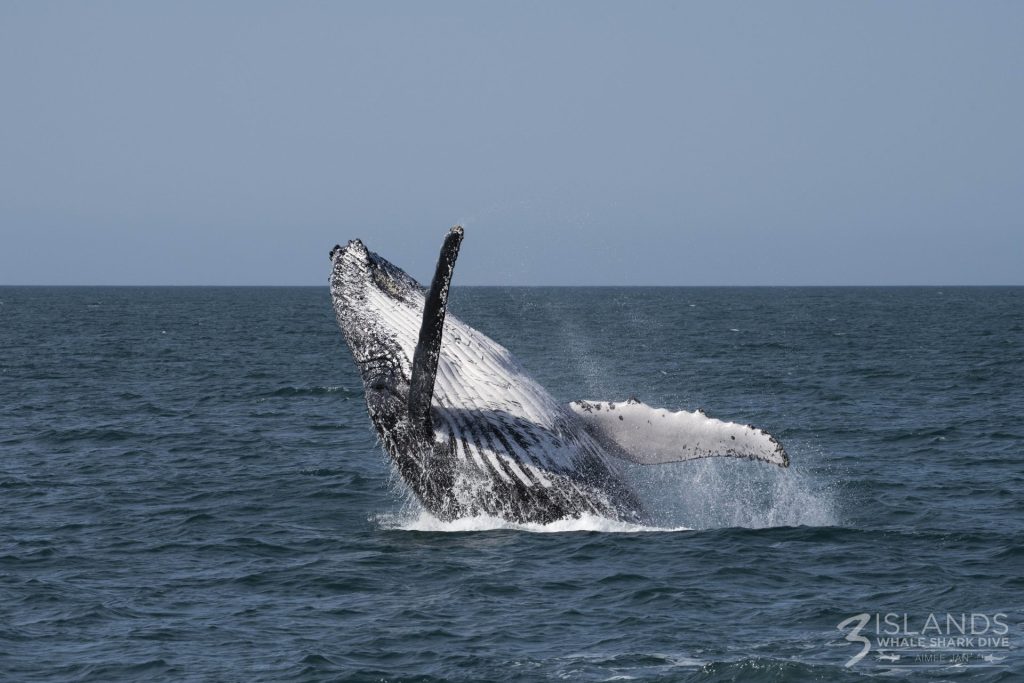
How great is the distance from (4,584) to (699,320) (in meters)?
74.8

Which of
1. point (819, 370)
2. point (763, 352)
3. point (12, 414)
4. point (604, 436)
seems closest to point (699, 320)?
point (763, 352)

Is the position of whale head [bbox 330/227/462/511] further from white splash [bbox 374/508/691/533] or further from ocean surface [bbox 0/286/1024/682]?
ocean surface [bbox 0/286/1024/682]

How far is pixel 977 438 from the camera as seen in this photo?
882 inches

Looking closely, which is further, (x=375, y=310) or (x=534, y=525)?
(x=534, y=525)

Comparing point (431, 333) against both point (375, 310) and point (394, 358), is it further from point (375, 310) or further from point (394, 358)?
point (375, 310)

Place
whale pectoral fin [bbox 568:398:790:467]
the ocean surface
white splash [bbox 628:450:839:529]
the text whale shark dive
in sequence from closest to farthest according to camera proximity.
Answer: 1. the ocean surface
2. the text whale shark dive
3. whale pectoral fin [bbox 568:398:790:467]
4. white splash [bbox 628:450:839:529]

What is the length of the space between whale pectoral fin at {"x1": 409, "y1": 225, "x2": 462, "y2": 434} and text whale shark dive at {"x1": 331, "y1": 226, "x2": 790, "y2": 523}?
0.05 metres

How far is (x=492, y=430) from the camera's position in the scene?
11.9m

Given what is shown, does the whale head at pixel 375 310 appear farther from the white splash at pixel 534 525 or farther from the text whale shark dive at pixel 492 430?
the white splash at pixel 534 525

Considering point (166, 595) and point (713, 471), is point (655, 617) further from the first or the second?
point (713, 471)

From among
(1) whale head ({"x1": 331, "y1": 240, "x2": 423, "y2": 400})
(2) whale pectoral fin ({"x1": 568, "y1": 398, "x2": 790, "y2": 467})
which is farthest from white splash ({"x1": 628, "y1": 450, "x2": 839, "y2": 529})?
(1) whale head ({"x1": 331, "y1": 240, "x2": 423, "y2": 400})

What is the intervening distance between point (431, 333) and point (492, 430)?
1.64 meters

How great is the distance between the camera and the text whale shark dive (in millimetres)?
11867

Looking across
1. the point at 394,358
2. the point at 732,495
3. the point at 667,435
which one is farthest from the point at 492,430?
the point at 732,495
